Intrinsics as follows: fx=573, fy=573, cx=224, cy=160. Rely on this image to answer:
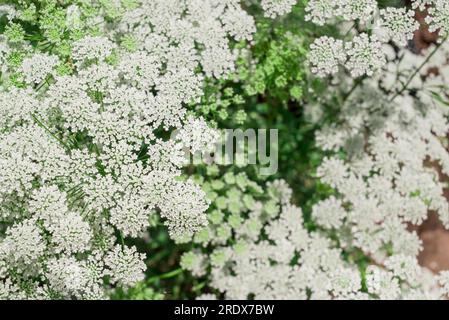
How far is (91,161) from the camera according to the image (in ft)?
15.4

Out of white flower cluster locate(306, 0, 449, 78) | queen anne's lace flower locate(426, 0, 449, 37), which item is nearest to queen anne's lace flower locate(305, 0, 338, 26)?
white flower cluster locate(306, 0, 449, 78)

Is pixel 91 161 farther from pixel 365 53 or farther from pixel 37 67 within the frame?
pixel 365 53

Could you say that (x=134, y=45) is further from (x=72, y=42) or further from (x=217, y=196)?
(x=217, y=196)

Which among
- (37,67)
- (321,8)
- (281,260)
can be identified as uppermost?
(321,8)

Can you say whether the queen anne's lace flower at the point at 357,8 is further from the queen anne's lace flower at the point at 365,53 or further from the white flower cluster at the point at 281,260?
the white flower cluster at the point at 281,260

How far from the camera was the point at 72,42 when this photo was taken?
5.11m

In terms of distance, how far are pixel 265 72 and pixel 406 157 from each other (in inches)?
73.4

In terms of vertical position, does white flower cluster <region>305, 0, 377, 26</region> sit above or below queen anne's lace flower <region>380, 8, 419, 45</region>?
above

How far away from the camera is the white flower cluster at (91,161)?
4680mm

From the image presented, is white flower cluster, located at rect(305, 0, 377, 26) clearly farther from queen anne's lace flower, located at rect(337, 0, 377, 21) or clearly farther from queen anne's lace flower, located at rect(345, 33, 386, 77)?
queen anne's lace flower, located at rect(345, 33, 386, 77)

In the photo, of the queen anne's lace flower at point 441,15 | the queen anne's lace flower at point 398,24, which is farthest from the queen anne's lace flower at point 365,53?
the queen anne's lace flower at point 441,15

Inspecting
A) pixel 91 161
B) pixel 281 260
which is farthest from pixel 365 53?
pixel 91 161

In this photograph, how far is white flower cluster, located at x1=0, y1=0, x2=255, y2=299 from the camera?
4680 mm
